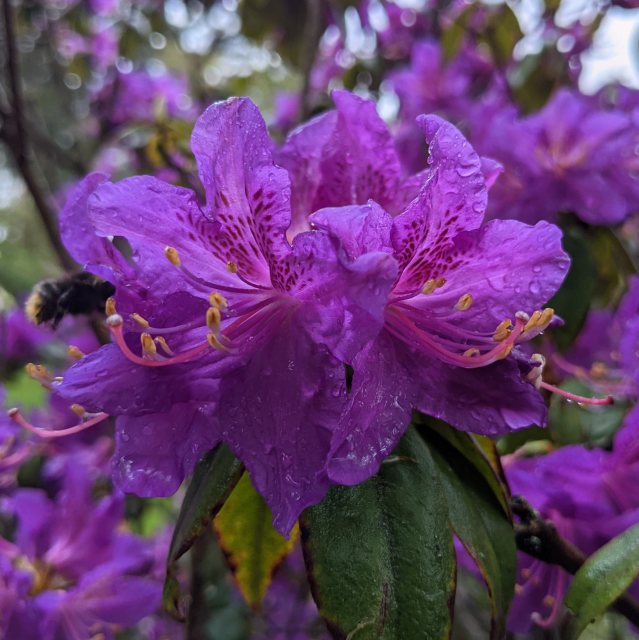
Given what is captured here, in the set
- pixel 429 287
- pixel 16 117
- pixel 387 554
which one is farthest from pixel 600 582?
pixel 16 117

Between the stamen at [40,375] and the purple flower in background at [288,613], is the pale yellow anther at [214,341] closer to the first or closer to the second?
the stamen at [40,375]

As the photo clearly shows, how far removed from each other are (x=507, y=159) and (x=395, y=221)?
0.86m

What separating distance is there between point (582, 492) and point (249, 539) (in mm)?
397

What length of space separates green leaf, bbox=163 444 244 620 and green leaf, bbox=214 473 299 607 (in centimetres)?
5

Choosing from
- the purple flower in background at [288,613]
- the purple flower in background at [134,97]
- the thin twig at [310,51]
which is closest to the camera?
the thin twig at [310,51]

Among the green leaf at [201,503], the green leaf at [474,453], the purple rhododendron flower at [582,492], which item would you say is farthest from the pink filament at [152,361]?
the purple rhododendron flower at [582,492]

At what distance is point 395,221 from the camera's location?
0.61 metres

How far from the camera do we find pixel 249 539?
75 centimetres

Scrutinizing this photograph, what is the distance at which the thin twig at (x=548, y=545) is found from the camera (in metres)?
0.69

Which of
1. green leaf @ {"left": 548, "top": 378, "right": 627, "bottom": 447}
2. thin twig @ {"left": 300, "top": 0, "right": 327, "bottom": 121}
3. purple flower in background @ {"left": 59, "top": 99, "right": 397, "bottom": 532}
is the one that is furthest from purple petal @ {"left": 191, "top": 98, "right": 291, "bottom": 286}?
thin twig @ {"left": 300, "top": 0, "right": 327, "bottom": 121}

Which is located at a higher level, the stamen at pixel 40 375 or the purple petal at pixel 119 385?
the purple petal at pixel 119 385

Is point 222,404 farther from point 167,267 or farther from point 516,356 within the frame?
point 516,356

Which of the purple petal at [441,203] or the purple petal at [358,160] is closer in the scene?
the purple petal at [441,203]

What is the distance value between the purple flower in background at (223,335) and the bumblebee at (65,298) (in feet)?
0.48
